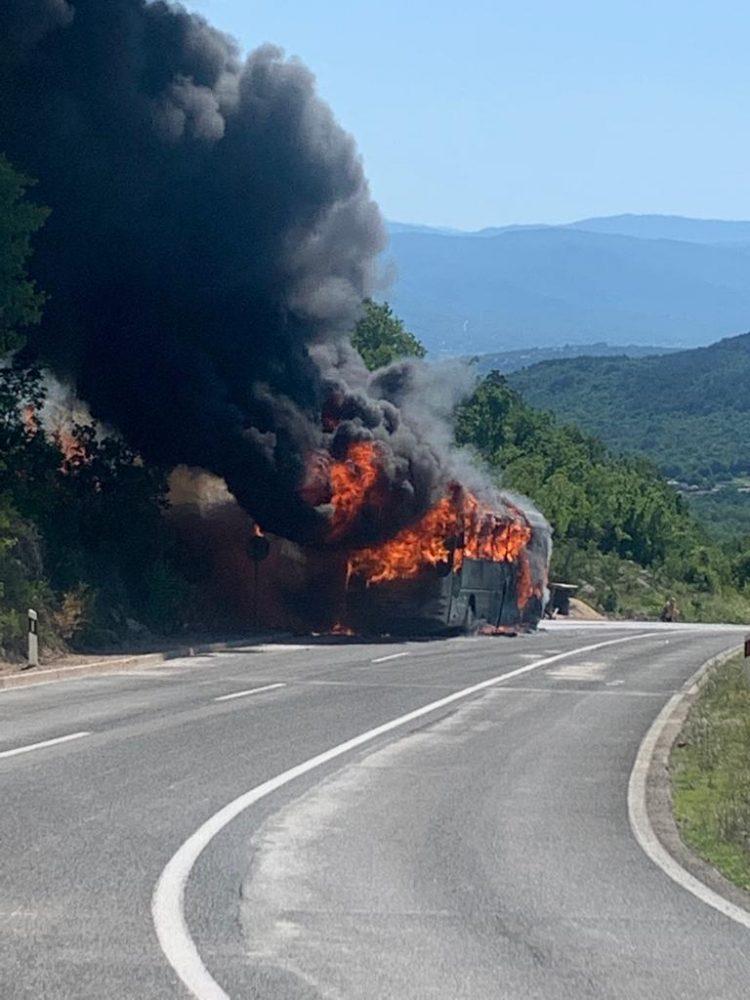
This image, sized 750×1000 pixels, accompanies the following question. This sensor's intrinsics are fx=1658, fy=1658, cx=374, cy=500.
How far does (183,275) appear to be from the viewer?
3319cm

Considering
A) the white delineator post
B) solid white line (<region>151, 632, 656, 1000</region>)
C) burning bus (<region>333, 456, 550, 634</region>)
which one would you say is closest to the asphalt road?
solid white line (<region>151, 632, 656, 1000</region>)

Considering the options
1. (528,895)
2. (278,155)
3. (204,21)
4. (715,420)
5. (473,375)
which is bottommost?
(528,895)

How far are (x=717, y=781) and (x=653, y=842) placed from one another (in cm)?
345

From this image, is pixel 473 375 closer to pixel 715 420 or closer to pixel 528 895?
pixel 528 895

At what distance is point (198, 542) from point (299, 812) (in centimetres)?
2351

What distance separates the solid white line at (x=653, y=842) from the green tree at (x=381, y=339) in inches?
2268

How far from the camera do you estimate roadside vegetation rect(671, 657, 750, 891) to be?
11391 millimetres

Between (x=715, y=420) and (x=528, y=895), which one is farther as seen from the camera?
(x=715, y=420)

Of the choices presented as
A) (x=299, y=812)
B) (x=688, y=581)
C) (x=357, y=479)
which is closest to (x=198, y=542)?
(x=357, y=479)

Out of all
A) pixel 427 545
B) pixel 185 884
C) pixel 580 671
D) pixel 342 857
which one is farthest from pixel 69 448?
pixel 185 884

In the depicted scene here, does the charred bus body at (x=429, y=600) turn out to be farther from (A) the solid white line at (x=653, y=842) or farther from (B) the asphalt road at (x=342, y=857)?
(A) the solid white line at (x=653, y=842)

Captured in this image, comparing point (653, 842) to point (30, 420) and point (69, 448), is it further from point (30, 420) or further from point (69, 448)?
point (69, 448)

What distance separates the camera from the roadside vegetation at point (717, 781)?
11391mm

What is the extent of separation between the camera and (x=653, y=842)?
11547 millimetres
